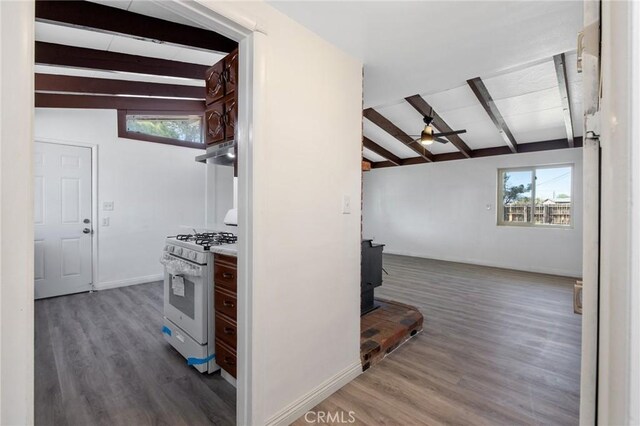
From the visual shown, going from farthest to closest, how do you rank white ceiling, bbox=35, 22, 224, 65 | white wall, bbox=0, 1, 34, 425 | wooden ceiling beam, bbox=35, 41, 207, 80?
wooden ceiling beam, bbox=35, 41, 207, 80
white ceiling, bbox=35, 22, 224, 65
white wall, bbox=0, 1, 34, 425

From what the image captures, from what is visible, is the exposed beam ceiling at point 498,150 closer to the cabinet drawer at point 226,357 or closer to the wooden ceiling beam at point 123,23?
the wooden ceiling beam at point 123,23

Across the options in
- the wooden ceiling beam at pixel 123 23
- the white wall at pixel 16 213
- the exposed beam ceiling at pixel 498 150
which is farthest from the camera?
the exposed beam ceiling at pixel 498 150

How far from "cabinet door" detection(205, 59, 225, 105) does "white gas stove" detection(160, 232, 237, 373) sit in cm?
117

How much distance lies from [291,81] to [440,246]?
6500 millimetres

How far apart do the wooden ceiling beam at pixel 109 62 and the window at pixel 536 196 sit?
6299 mm

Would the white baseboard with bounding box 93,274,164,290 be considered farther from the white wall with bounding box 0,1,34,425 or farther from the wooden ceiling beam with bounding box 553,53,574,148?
the wooden ceiling beam with bounding box 553,53,574,148

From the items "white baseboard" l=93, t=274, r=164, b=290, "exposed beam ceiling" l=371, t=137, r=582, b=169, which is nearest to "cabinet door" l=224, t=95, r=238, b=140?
"white baseboard" l=93, t=274, r=164, b=290

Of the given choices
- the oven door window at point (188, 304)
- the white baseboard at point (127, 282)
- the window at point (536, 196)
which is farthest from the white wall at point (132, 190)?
the window at point (536, 196)

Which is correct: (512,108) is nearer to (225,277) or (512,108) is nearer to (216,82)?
(216,82)

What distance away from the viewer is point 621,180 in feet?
1.49

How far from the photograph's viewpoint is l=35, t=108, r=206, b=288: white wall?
417 cm

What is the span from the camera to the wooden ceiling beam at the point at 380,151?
22.9 ft

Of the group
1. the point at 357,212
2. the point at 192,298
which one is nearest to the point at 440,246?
the point at 357,212

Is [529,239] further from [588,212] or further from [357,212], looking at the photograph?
[588,212]
